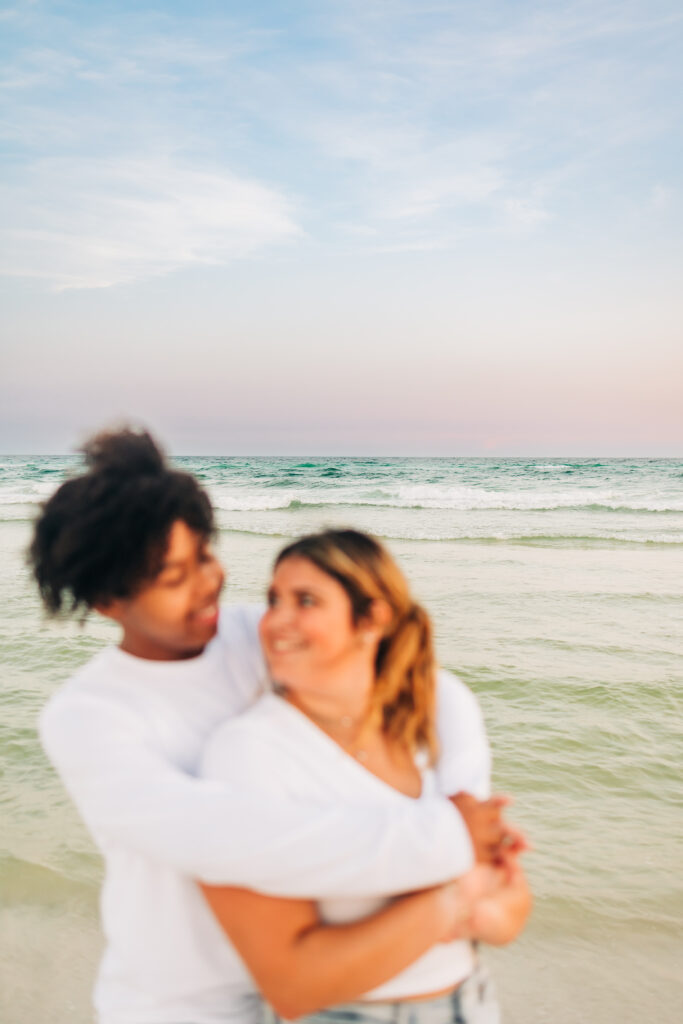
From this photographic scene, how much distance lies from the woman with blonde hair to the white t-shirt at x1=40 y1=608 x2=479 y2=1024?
0.26 ft

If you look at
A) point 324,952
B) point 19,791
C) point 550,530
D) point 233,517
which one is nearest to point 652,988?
point 324,952

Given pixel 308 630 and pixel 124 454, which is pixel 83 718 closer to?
pixel 308 630

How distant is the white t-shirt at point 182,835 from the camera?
152 cm

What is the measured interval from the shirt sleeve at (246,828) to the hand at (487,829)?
114 mm

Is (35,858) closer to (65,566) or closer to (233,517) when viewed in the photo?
(65,566)

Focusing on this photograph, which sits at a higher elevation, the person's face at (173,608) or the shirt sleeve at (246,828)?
the person's face at (173,608)

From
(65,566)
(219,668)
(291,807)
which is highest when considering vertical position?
(65,566)

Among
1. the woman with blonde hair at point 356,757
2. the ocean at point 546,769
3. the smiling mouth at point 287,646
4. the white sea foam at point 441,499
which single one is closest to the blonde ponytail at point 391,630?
the woman with blonde hair at point 356,757

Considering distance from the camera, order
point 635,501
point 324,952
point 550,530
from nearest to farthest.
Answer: point 324,952 → point 550,530 → point 635,501

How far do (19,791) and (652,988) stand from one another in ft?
10.9

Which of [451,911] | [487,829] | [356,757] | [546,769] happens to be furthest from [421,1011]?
[546,769]

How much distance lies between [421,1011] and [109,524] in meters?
1.25

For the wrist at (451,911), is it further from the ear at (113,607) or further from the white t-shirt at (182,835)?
the ear at (113,607)

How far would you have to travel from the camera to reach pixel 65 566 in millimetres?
1923
